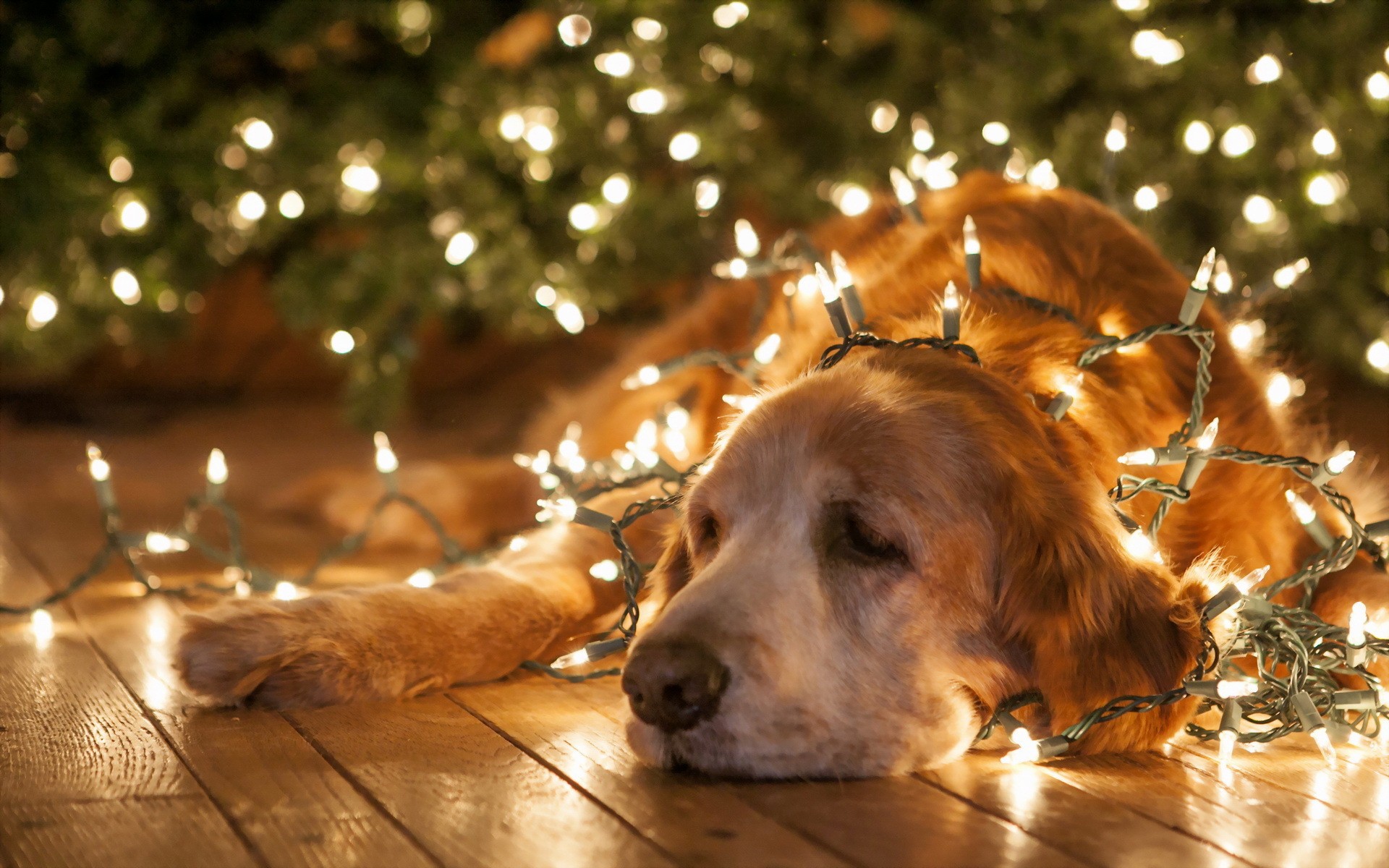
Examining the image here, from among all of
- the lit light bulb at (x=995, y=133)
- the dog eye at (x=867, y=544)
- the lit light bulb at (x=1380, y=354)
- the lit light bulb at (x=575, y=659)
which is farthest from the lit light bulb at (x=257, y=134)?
the lit light bulb at (x=1380, y=354)

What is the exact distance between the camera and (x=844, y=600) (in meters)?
1.68

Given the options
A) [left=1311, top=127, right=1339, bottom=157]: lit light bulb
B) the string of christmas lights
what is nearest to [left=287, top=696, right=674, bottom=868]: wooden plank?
the string of christmas lights

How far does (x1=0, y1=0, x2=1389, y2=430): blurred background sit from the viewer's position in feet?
10.6

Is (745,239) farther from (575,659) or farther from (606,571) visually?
(575,659)

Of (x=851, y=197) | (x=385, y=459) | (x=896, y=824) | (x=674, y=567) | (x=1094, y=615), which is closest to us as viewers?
(x=896, y=824)

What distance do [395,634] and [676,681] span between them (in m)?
0.60

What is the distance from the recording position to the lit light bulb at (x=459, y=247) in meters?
Answer: 3.55

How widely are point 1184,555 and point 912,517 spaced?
0.53 m

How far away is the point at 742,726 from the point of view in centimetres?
157

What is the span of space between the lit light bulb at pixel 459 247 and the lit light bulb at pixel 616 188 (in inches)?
14.9

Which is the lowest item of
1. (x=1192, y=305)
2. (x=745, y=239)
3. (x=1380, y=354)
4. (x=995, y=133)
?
(x=1192, y=305)

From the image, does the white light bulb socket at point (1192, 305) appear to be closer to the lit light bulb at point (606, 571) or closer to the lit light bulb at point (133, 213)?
the lit light bulb at point (606, 571)

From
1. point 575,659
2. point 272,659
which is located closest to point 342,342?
point 272,659

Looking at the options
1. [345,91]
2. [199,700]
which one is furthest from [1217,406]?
[345,91]
